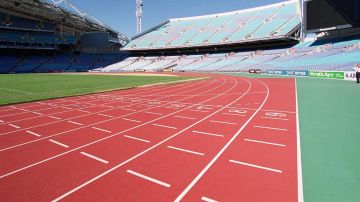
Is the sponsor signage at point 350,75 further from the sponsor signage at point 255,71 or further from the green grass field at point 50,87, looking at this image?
the sponsor signage at point 255,71

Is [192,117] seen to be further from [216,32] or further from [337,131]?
[216,32]

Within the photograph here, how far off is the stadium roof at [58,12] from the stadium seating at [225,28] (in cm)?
1195

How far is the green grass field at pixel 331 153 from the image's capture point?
14.9 ft

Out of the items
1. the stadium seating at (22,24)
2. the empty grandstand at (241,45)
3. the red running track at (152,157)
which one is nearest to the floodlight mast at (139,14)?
the empty grandstand at (241,45)

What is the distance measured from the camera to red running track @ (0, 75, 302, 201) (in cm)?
473

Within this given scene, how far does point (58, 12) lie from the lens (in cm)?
5741

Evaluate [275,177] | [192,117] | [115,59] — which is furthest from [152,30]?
[275,177]

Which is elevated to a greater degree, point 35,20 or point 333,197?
point 35,20

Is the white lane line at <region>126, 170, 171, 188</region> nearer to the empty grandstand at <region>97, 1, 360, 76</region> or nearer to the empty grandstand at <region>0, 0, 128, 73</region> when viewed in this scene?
the empty grandstand at <region>97, 1, 360, 76</region>

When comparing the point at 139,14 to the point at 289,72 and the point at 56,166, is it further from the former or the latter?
the point at 56,166

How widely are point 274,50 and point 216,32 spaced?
1828cm

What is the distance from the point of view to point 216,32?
66.6 meters

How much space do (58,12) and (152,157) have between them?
202 feet

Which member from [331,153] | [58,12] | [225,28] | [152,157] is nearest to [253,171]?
[331,153]
